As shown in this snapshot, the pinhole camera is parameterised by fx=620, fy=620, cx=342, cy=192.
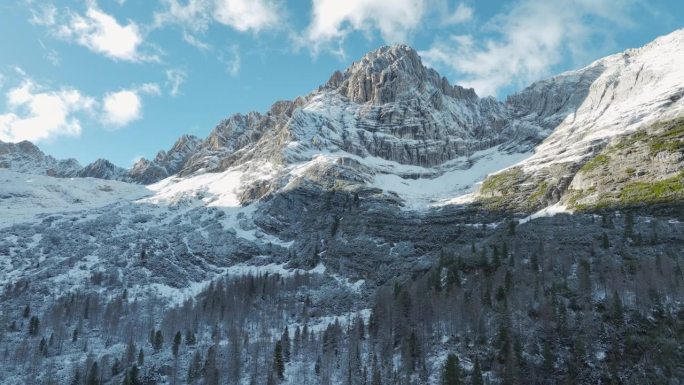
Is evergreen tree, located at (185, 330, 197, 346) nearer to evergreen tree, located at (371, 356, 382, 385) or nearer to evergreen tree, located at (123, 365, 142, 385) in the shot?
evergreen tree, located at (123, 365, 142, 385)

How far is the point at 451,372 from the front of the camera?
10681cm

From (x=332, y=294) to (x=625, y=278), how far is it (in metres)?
79.6

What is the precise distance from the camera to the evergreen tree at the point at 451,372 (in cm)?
10644

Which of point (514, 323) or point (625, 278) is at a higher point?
point (625, 278)

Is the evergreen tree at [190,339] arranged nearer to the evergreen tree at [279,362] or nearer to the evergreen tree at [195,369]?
the evergreen tree at [195,369]

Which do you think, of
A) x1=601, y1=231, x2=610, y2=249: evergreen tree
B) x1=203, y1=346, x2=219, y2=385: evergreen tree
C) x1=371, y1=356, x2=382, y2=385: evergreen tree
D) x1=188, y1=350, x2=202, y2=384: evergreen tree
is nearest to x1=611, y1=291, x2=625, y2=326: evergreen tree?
x1=601, y1=231, x2=610, y2=249: evergreen tree

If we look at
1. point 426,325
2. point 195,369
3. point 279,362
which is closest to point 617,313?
point 426,325

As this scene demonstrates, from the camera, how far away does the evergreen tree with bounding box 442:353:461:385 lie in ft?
349

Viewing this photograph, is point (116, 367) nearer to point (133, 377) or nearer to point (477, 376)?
point (133, 377)

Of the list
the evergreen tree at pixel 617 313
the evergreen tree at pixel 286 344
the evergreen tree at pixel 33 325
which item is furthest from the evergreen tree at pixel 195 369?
the evergreen tree at pixel 617 313

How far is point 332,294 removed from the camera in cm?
17975

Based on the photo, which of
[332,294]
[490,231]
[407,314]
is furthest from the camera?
[490,231]

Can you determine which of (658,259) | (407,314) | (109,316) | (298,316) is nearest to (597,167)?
(658,259)

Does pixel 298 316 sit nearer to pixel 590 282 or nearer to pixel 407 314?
pixel 407 314
